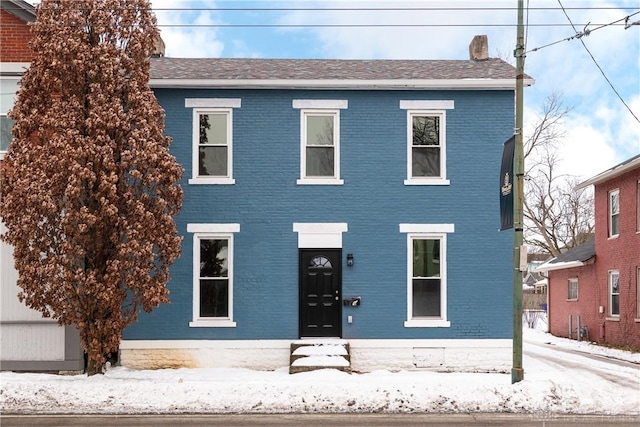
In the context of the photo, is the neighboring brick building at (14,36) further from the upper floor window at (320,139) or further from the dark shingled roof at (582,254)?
the dark shingled roof at (582,254)

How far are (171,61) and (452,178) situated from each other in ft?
26.0

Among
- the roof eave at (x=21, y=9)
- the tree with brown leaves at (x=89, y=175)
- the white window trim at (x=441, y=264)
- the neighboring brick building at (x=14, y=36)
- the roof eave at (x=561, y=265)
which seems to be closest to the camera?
the tree with brown leaves at (x=89, y=175)

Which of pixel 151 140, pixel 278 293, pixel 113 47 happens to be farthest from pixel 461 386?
pixel 113 47

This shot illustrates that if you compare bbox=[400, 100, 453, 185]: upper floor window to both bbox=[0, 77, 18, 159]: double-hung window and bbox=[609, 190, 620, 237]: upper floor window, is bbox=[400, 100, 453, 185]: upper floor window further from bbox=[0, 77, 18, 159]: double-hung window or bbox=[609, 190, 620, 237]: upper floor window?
bbox=[609, 190, 620, 237]: upper floor window

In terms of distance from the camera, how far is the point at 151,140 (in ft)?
45.2

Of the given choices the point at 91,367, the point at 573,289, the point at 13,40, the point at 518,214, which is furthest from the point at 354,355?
the point at 573,289

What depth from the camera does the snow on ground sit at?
38.4ft

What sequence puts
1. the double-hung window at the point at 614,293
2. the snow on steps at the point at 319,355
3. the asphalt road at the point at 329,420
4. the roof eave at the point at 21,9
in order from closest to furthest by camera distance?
the asphalt road at the point at 329,420 < the snow on steps at the point at 319,355 < the roof eave at the point at 21,9 < the double-hung window at the point at 614,293

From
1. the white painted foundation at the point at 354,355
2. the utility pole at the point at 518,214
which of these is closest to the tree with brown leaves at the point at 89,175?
the white painted foundation at the point at 354,355

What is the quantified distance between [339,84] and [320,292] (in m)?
4.76

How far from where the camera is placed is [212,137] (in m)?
16.6

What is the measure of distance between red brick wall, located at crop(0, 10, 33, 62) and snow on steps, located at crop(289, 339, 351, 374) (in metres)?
8.66

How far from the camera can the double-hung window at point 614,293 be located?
23.7m

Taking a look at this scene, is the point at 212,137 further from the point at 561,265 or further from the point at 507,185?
the point at 561,265
